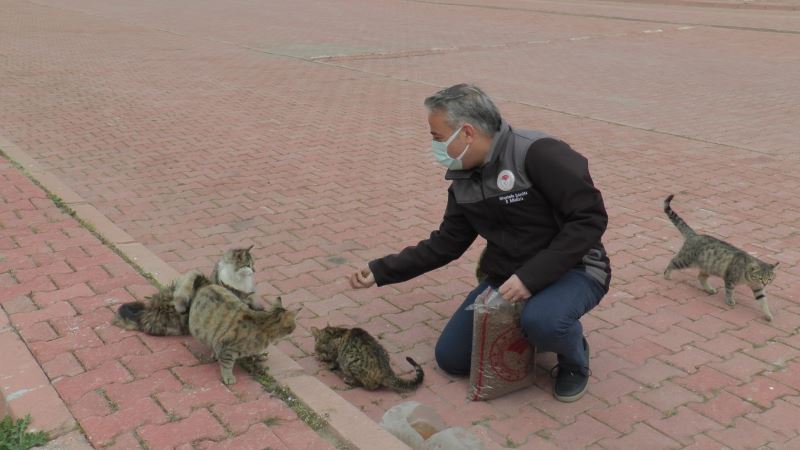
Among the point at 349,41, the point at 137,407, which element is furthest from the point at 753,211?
the point at 349,41

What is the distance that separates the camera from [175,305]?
4.48 m

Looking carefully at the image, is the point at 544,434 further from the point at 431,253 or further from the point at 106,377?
the point at 106,377

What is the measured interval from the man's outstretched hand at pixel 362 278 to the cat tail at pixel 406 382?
0.51 metres

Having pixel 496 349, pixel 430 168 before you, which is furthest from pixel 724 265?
pixel 430 168

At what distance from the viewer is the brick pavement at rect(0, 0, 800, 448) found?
4.41 metres

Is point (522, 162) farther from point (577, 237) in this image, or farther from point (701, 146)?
point (701, 146)

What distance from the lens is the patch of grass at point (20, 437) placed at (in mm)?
3486

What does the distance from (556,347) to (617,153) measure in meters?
5.80

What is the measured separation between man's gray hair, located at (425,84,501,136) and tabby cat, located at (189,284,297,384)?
4.47ft

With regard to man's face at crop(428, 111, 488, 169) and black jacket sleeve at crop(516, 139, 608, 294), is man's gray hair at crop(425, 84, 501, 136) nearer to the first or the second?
man's face at crop(428, 111, 488, 169)

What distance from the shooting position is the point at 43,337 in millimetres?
4426

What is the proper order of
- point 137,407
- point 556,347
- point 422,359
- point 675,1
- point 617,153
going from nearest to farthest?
point 137,407
point 556,347
point 422,359
point 617,153
point 675,1

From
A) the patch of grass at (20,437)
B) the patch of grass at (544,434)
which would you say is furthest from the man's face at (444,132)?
the patch of grass at (20,437)

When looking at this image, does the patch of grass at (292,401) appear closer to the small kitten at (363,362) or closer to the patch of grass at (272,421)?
the patch of grass at (272,421)
